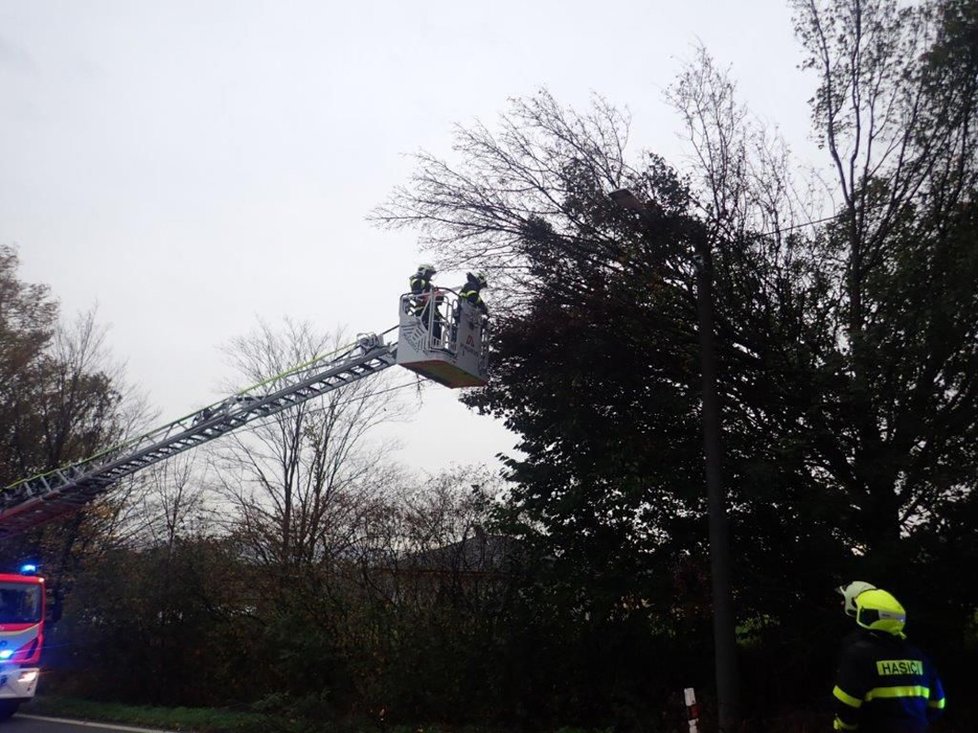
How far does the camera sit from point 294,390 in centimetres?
1477

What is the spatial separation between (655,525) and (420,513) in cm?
470

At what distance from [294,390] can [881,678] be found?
11.9m

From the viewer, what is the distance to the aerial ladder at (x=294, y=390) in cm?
1239

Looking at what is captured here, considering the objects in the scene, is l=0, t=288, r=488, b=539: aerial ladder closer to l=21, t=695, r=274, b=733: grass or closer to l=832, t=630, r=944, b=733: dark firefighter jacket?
l=21, t=695, r=274, b=733: grass

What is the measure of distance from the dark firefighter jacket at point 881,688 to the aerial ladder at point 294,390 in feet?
27.5

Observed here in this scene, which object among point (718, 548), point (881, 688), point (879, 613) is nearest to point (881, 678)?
point (881, 688)

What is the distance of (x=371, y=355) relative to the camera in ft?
45.2

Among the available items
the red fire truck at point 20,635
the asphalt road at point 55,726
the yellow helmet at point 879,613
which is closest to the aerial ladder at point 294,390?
the red fire truck at point 20,635

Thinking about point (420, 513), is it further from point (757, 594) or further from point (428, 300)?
point (757, 594)

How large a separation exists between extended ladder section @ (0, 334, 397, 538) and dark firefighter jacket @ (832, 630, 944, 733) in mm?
10038

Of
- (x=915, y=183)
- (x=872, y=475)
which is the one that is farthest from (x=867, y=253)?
(x=872, y=475)

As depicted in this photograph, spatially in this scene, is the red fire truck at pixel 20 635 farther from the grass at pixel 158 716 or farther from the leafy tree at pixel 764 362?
the leafy tree at pixel 764 362

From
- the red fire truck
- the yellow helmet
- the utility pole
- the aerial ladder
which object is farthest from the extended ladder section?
the yellow helmet

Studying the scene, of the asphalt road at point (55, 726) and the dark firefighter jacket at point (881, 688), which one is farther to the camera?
the asphalt road at point (55, 726)
